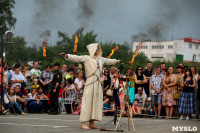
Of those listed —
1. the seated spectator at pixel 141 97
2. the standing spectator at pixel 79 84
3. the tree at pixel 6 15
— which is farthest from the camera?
the tree at pixel 6 15

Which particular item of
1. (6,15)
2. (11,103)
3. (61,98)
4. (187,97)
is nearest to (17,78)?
(11,103)

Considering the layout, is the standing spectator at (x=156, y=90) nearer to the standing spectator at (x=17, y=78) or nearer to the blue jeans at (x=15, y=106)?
the blue jeans at (x=15, y=106)

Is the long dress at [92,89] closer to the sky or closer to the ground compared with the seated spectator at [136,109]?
closer to the sky

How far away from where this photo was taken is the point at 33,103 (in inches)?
757

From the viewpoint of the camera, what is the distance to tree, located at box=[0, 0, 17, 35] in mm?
52344

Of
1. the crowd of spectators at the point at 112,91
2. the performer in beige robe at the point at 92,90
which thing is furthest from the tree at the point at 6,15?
the performer in beige robe at the point at 92,90

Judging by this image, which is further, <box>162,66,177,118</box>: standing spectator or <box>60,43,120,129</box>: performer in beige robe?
<box>162,66,177,118</box>: standing spectator

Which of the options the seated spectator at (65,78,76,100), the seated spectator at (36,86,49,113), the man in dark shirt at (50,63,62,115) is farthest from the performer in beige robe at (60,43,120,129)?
the seated spectator at (36,86,49,113)

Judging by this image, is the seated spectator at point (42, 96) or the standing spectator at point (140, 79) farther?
the seated spectator at point (42, 96)

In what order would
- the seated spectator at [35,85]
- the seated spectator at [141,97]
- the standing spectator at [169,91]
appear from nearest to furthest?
the standing spectator at [169,91] < the seated spectator at [141,97] < the seated spectator at [35,85]

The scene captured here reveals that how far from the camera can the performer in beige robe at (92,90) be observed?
11.7 m

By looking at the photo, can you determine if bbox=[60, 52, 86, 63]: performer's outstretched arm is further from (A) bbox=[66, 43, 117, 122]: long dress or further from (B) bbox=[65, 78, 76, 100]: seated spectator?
(B) bbox=[65, 78, 76, 100]: seated spectator

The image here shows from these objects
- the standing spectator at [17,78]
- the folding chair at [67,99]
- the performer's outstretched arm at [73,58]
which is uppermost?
the performer's outstretched arm at [73,58]

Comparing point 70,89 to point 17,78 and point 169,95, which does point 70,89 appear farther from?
point 169,95
